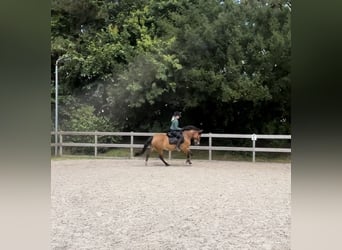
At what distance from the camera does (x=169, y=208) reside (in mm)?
3955

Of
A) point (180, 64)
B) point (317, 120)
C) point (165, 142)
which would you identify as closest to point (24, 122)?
point (317, 120)

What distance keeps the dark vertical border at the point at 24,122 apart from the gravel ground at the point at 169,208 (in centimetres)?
181

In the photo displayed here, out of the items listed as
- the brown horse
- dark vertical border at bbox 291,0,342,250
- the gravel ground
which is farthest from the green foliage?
dark vertical border at bbox 291,0,342,250

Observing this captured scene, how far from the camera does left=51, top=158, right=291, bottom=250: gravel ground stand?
2.81 meters

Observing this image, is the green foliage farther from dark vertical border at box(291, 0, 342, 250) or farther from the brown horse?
dark vertical border at box(291, 0, 342, 250)

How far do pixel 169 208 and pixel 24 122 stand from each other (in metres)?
3.24

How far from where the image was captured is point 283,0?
961 cm

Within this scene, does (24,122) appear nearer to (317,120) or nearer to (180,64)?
(317,120)

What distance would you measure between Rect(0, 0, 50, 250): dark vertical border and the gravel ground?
181 cm

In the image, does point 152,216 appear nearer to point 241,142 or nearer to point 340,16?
point 340,16

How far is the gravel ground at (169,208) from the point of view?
2.81m

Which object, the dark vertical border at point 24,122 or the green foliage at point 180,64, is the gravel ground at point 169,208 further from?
the green foliage at point 180,64

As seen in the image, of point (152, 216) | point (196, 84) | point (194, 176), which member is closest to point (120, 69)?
point (196, 84)

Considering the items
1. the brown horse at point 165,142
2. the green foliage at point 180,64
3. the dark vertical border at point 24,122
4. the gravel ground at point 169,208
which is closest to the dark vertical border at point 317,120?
the dark vertical border at point 24,122
